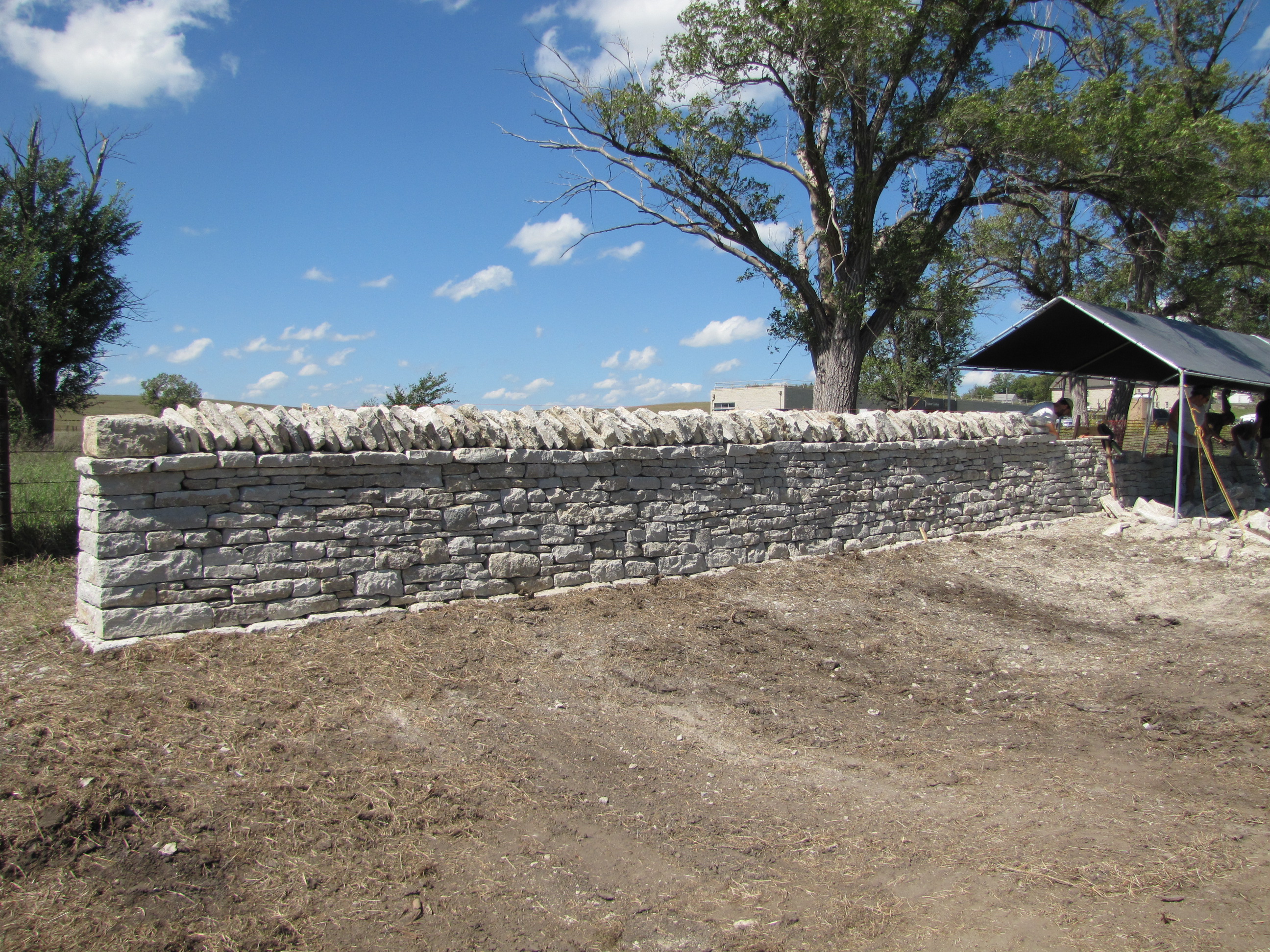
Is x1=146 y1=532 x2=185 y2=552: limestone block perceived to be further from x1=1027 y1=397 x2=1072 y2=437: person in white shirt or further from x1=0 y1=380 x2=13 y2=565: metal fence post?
x1=1027 y1=397 x2=1072 y2=437: person in white shirt

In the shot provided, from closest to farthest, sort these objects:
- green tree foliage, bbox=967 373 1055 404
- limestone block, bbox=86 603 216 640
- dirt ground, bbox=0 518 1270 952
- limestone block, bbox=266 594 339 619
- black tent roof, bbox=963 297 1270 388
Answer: dirt ground, bbox=0 518 1270 952, limestone block, bbox=86 603 216 640, limestone block, bbox=266 594 339 619, black tent roof, bbox=963 297 1270 388, green tree foliage, bbox=967 373 1055 404

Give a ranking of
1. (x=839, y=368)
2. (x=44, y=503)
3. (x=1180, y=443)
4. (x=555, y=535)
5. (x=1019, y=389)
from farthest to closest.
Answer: (x=1019, y=389)
(x=839, y=368)
(x=1180, y=443)
(x=44, y=503)
(x=555, y=535)

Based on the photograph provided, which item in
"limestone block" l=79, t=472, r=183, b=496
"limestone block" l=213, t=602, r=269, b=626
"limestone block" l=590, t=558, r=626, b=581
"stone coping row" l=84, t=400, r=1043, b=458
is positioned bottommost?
"limestone block" l=213, t=602, r=269, b=626

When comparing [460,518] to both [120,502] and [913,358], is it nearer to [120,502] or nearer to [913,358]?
[120,502]

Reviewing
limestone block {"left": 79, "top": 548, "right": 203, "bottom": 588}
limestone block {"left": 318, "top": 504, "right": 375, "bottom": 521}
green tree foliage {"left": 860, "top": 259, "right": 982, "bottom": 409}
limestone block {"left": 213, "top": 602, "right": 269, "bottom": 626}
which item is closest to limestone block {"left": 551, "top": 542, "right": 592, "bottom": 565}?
limestone block {"left": 318, "top": 504, "right": 375, "bottom": 521}

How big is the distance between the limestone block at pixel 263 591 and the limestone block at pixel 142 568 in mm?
290

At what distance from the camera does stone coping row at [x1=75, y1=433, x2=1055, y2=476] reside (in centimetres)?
499

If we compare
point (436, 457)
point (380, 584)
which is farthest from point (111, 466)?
point (436, 457)

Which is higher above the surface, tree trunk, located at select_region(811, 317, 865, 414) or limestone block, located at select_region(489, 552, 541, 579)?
tree trunk, located at select_region(811, 317, 865, 414)

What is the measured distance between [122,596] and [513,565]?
2788 millimetres

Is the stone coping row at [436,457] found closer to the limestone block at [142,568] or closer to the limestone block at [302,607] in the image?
the limestone block at [142,568]

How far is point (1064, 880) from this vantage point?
10.9 feet

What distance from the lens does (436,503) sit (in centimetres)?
615

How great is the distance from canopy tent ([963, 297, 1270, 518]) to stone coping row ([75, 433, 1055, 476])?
451cm
